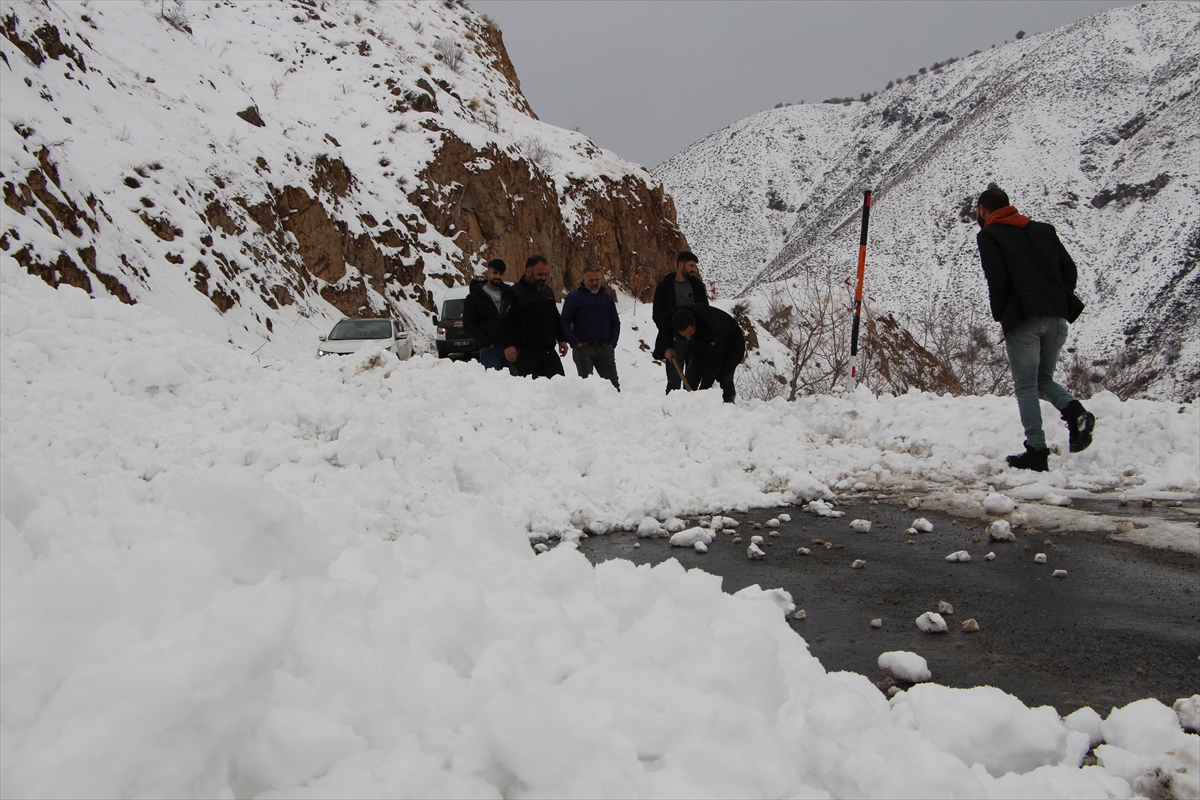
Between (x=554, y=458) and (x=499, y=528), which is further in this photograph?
(x=554, y=458)

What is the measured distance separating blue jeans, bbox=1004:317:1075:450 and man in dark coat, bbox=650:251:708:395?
347 cm

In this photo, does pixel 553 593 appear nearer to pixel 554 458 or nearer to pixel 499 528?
pixel 499 528

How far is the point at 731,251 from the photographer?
81750mm

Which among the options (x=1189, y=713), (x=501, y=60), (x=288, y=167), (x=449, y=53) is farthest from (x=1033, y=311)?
(x=501, y=60)

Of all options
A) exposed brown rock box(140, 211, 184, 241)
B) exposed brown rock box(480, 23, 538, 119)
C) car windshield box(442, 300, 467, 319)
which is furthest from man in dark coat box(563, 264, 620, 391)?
exposed brown rock box(480, 23, 538, 119)

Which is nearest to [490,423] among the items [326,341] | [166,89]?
[326,341]

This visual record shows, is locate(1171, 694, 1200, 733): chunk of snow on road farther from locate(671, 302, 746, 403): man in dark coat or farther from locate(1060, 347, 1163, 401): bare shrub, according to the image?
locate(1060, 347, 1163, 401): bare shrub

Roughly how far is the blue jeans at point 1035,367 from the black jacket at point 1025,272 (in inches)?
3.4

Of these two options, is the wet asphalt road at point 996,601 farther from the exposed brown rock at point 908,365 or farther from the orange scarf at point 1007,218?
the exposed brown rock at point 908,365

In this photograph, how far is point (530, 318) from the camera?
29.6 feet

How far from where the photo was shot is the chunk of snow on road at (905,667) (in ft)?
8.86

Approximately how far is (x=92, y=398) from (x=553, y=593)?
15.7 ft

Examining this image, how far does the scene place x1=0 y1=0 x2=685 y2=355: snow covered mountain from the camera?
14.5 metres

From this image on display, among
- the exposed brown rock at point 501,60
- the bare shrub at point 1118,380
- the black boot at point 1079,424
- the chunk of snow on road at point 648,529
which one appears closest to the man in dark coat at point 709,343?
the black boot at point 1079,424
